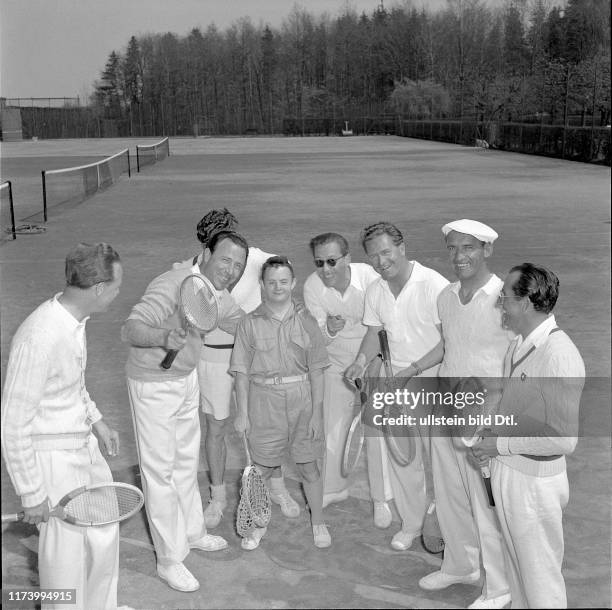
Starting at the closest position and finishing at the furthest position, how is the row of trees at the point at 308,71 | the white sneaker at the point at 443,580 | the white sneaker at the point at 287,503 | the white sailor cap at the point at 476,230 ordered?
the white sailor cap at the point at 476,230 → the white sneaker at the point at 443,580 → the white sneaker at the point at 287,503 → the row of trees at the point at 308,71

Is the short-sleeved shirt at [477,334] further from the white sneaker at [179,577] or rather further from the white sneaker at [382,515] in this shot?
the white sneaker at [179,577]

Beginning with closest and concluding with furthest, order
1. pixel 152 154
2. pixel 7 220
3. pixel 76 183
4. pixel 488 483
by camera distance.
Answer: pixel 488 483 → pixel 7 220 → pixel 76 183 → pixel 152 154

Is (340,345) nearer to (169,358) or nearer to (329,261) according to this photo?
(329,261)

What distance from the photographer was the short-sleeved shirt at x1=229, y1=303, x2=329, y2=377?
4.95 m

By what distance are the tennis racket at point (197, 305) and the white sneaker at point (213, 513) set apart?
163 centimetres

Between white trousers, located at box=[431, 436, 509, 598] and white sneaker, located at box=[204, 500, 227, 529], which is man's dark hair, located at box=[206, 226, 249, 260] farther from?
white sneaker, located at box=[204, 500, 227, 529]

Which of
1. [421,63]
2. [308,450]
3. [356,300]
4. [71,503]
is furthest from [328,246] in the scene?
[421,63]

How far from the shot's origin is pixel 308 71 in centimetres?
10694

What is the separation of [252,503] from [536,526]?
1839 millimetres

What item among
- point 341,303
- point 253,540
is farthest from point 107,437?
point 341,303

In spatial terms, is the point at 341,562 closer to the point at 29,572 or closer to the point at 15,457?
the point at 29,572

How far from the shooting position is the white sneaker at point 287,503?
Result: 5.59m

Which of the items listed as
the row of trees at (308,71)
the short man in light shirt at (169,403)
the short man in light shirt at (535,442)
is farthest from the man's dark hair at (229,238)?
the row of trees at (308,71)

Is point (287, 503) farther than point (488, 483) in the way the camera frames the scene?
Yes
